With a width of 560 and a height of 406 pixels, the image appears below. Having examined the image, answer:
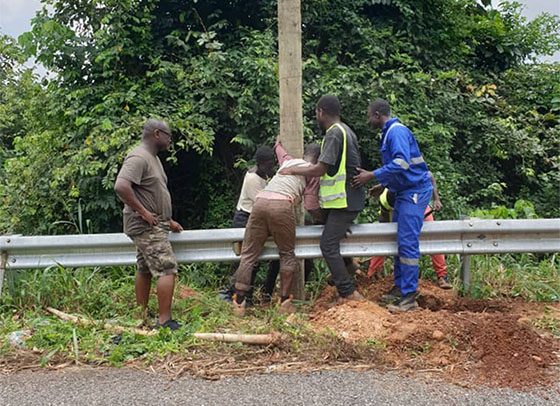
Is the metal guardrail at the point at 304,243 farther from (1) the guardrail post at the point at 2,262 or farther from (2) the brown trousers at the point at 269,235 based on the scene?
(2) the brown trousers at the point at 269,235

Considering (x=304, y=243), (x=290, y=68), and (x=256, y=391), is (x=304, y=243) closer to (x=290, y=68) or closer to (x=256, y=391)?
(x=290, y=68)

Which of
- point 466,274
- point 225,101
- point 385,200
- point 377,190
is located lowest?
point 466,274

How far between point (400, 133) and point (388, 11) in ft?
12.8

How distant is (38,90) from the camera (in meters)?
6.82

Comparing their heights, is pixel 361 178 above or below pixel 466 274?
above

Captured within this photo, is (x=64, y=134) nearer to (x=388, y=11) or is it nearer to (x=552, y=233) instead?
(x=388, y=11)


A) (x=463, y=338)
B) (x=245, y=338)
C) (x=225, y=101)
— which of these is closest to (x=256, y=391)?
(x=245, y=338)

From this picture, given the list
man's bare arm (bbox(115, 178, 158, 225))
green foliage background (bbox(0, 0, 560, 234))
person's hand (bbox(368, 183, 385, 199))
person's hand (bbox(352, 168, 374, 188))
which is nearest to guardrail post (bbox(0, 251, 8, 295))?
green foliage background (bbox(0, 0, 560, 234))

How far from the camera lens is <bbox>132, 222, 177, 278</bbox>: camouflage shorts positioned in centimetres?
443

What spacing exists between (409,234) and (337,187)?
766 mm

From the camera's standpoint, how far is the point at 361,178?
479 cm

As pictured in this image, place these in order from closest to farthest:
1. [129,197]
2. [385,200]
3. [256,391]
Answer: [256,391]
[129,197]
[385,200]

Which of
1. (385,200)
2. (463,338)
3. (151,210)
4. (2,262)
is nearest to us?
(463,338)

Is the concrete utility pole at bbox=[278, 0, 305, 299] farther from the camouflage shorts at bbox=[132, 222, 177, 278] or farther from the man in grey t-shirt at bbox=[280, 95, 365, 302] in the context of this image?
the camouflage shorts at bbox=[132, 222, 177, 278]
